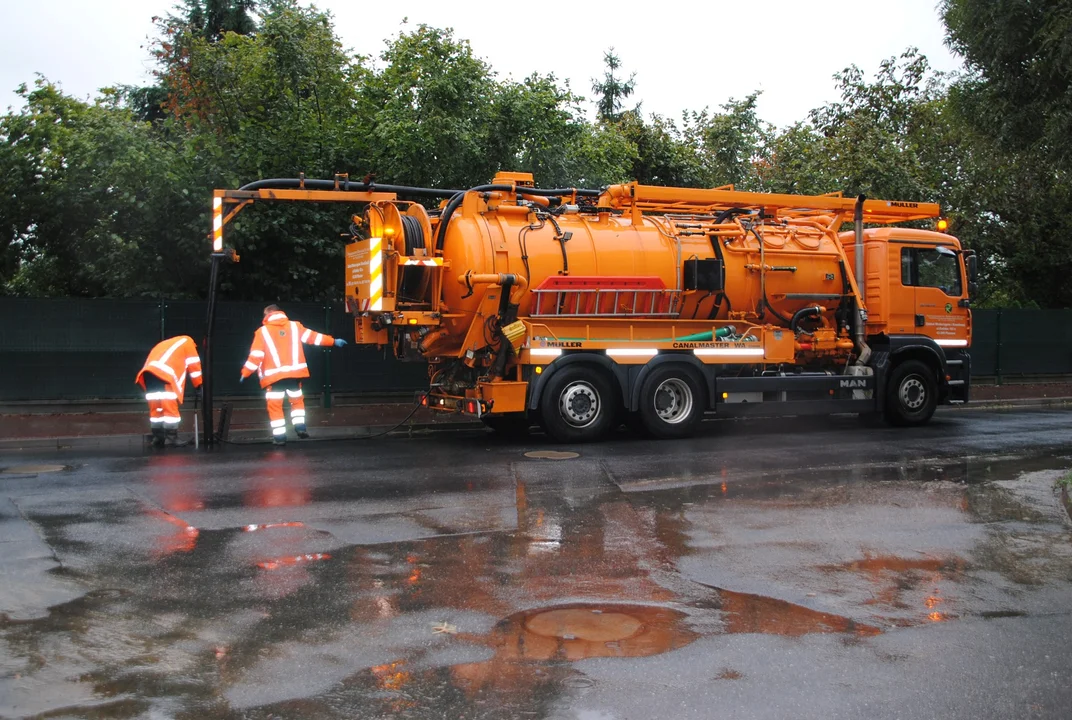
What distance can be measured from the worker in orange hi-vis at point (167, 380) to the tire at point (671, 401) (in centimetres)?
572

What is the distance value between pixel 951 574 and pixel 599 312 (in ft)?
23.4

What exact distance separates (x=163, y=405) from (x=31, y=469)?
2.18 metres

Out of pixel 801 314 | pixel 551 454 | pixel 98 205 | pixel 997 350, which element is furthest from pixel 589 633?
pixel 997 350

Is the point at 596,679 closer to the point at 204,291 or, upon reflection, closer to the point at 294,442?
the point at 294,442

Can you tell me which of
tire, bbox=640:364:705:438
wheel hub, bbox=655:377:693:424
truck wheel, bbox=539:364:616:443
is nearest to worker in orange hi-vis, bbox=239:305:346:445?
truck wheel, bbox=539:364:616:443

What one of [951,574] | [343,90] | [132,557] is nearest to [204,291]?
[343,90]

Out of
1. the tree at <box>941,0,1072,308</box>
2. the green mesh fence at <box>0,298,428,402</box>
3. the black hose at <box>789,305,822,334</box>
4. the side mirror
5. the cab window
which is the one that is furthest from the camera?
the side mirror

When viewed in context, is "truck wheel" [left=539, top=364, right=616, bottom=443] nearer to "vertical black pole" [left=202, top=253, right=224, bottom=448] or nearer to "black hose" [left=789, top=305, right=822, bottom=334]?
"black hose" [left=789, top=305, right=822, bottom=334]

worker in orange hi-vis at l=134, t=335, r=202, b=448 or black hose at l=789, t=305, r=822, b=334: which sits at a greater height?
black hose at l=789, t=305, r=822, b=334

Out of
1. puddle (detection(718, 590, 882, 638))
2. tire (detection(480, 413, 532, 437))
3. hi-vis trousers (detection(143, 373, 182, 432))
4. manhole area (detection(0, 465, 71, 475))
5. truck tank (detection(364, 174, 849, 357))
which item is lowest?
puddle (detection(718, 590, 882, 638))

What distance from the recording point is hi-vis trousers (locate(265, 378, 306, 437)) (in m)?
12.7

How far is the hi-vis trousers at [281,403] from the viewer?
12.7 m

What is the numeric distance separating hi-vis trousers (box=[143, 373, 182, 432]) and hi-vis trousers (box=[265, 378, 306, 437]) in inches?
44.2

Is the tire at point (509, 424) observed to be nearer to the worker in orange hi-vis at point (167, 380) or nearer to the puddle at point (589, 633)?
the worker in orange hi-vis at point (167, 380)
